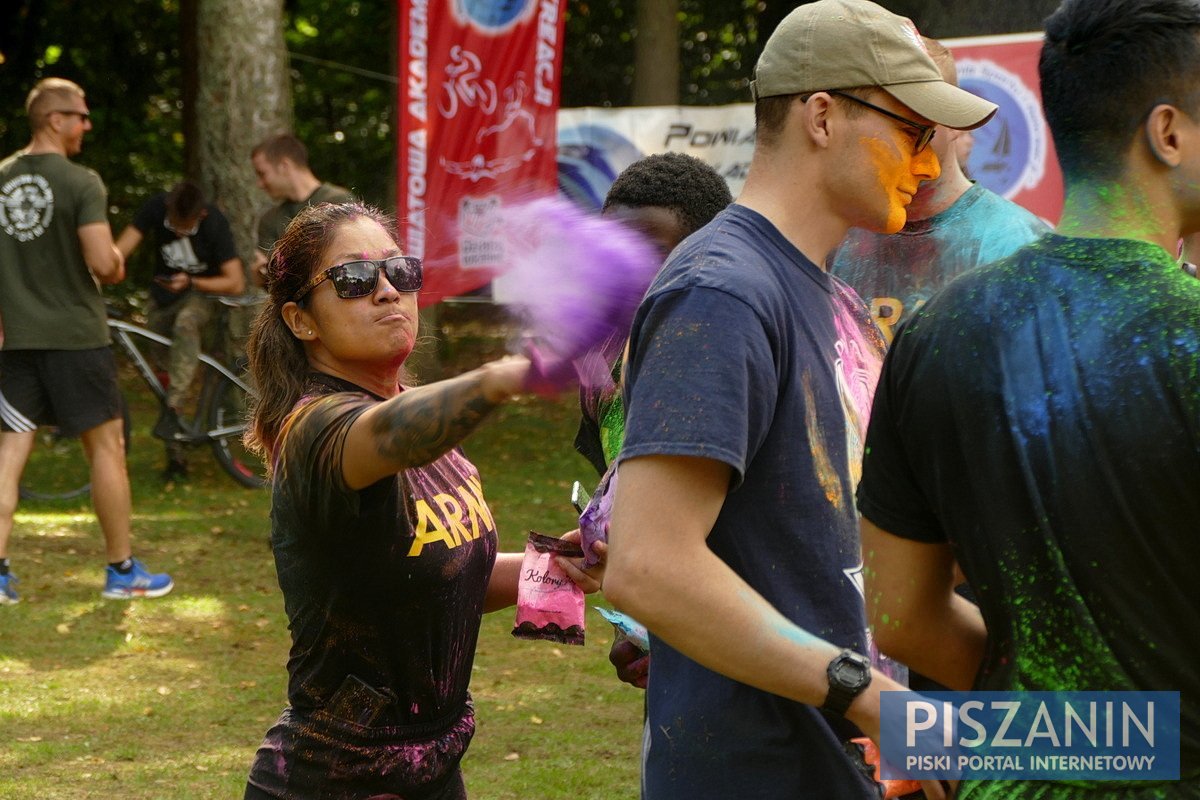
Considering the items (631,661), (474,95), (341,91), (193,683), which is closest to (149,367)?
(474,95)

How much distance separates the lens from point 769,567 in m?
2.15

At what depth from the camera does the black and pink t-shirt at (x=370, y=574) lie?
2.71 meters

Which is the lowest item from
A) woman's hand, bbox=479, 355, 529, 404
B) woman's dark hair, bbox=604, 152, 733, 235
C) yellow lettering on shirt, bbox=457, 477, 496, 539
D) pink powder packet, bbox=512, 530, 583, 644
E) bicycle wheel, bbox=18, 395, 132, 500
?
bicycle wheel, bbox=18, 395, 132, 500

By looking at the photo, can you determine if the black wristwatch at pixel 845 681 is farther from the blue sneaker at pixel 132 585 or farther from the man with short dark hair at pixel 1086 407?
the blue sneaker at pixel 132 585

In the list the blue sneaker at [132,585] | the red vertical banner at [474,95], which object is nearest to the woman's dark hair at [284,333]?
the blue sneaker at [132,585]

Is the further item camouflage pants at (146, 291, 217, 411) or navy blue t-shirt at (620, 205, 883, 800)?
camouflage pants at (146, 291, 217, 411)

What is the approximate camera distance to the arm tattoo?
2406 millimetres

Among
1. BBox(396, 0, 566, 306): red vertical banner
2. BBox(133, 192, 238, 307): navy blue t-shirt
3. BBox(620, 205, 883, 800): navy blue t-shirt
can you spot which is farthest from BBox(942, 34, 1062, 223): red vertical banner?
BBox(620, 205, 883, 800): navy blue t-shirt

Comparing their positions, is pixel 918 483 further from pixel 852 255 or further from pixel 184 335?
pixel 184 335

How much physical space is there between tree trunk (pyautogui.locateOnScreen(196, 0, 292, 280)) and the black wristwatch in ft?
30.5

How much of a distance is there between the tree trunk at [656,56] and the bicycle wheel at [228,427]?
16.9 ft

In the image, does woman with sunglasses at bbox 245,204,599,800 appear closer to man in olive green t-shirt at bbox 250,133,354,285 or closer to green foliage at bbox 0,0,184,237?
man in olive green t-shirt at bbox 250,133,354,285

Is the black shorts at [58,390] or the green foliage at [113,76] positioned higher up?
the green foliage at [113,76]

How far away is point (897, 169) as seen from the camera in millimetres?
2316
